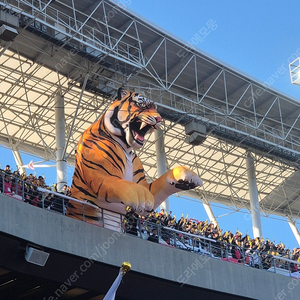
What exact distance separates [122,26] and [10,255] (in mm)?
14463

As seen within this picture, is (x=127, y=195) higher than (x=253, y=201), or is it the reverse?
(x=253, y=201)

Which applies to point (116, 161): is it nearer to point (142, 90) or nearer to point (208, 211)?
point (142, 90)

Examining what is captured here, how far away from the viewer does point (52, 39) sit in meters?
22.2

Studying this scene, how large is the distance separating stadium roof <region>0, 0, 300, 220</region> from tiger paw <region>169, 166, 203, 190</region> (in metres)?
8.41

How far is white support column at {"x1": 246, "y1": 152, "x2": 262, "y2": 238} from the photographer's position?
31.5m

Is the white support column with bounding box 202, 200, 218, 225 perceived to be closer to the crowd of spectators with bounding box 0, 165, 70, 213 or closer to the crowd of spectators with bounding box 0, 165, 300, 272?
the crowd of spectators with bounding box 0, 165, 300, 272

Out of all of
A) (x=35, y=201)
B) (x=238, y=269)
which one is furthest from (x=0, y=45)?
(x=238, y=269)

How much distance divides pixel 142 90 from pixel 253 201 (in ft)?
30.7

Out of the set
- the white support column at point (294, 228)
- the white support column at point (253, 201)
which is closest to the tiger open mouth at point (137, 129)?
the white support column at point (253, 201)

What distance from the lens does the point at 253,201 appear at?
32375mm

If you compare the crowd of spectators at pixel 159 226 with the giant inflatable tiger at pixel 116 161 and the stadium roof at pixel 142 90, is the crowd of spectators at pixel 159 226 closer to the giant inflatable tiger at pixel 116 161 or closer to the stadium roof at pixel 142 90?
the giant inflatable tiger at pixel 116 161

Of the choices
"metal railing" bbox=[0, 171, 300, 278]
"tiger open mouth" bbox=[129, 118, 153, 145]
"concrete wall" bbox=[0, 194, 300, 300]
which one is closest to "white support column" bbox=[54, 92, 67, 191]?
"metal railing" bbox=[0, 171, 300, 278]

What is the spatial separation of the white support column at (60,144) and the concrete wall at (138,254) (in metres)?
9.05

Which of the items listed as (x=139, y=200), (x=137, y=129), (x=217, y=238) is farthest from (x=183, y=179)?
(x=217, y=238)
